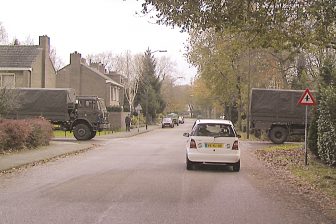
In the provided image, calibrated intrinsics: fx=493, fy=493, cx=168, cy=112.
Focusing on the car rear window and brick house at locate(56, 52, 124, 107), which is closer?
the car rear window

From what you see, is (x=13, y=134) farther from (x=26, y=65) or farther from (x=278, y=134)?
(x=26, y=65)

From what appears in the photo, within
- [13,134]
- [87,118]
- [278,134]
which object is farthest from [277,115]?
[13,134]

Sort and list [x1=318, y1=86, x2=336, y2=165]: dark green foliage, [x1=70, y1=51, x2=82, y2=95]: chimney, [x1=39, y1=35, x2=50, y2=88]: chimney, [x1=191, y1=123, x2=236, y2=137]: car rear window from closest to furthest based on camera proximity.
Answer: [x1=318, y1=86, x2=336, y2=165]: dark green foliage → [x1=191, y1=123, x2=236, y2=137]: car rear window → [x1=39, y1=35, x2=50, y2=88]: chimney → [x1=70, y1=51, x2=82, y2=95]: chimney

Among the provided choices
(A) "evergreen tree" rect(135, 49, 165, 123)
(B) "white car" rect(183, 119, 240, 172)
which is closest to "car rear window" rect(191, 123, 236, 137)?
(B) "white car" rect(183, 119, 240, 172)

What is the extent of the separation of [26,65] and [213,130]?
34208 millimetres

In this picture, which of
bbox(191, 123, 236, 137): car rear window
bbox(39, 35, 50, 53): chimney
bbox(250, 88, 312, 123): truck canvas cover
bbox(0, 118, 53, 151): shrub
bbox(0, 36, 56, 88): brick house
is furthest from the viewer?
bbox(39, 35, 50, 53): chimney

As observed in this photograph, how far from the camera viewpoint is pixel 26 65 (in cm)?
4638

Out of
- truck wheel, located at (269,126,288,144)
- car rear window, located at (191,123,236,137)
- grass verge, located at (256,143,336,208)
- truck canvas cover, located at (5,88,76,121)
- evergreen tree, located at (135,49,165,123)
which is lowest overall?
grass verge, located at (256,143,336,208)

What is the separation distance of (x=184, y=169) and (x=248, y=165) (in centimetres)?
336

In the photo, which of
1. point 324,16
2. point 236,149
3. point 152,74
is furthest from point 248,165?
point 152,74

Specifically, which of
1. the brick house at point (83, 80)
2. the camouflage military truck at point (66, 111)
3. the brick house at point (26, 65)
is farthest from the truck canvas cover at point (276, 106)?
the brick house at point (83, 80)

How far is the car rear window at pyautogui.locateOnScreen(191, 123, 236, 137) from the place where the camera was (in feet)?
51.8

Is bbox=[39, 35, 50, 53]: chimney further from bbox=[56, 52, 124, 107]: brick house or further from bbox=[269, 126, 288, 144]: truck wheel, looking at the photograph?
bbox=[269, 126, 288, 144]: truck wheel

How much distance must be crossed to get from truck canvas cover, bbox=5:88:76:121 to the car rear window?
1774 centimetres
